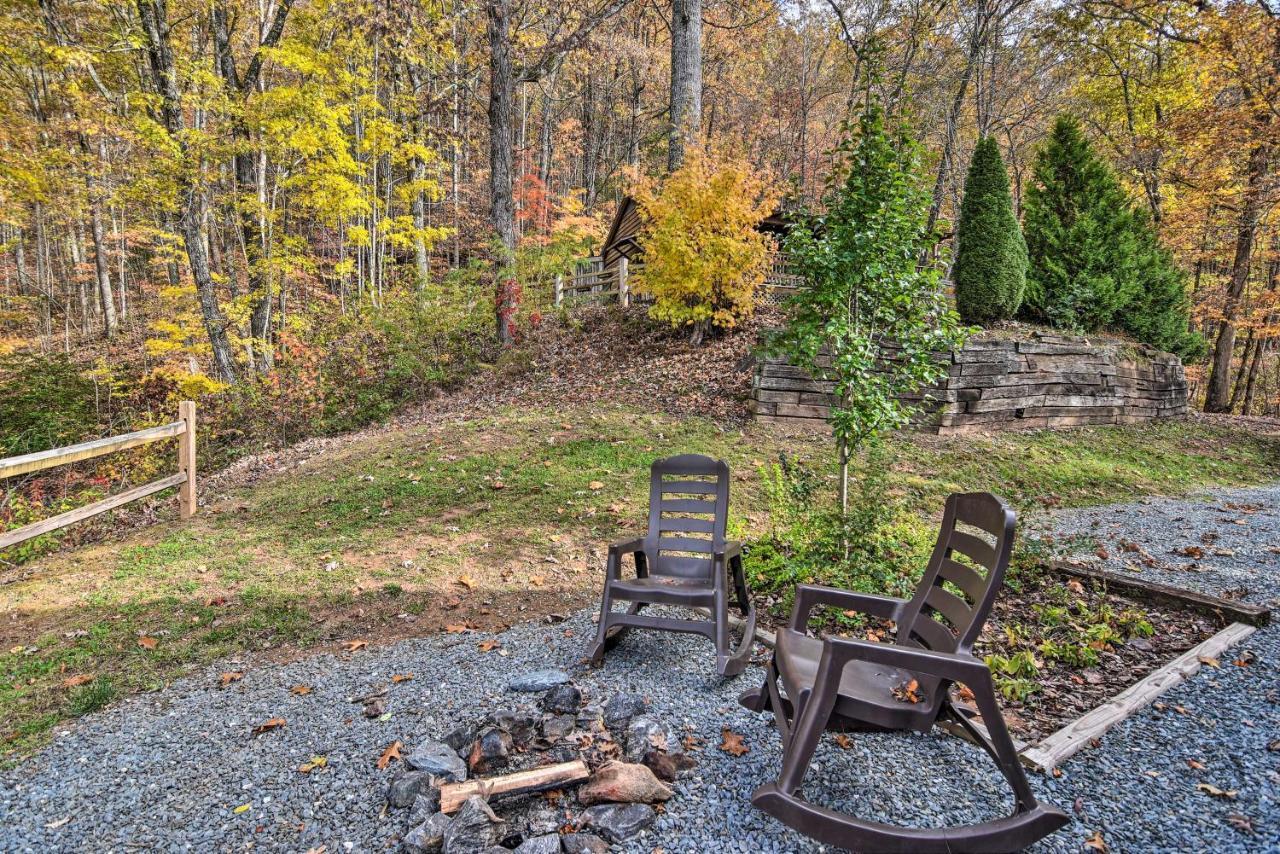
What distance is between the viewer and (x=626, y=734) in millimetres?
2494

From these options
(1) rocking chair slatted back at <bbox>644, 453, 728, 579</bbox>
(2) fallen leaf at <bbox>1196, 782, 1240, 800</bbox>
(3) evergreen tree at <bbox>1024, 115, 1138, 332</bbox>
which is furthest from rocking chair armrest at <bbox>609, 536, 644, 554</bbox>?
(3) evergreen tree at <bbox>1024, 115, 1138, 332</bbox>

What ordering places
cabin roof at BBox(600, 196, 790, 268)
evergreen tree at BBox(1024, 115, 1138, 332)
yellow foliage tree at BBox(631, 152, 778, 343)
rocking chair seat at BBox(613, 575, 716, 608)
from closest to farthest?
rocking chair seat at BBox(613, 575, 716, 608) < yellow foliage tree at BBox(631, 152, 778, 343) < evergreen tree at BBox(1024, 115, 1138, 332) < cabin roof at BBox(600, 196, 790, 268)

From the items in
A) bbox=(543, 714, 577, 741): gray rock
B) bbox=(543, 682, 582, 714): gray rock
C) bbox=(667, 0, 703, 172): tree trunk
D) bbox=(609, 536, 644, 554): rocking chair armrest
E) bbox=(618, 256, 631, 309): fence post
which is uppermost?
bbox=(667, 0, 703, 172): tree trunk

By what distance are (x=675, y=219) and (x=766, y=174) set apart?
1717 millimetres

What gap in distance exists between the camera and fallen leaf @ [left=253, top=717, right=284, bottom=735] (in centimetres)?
271

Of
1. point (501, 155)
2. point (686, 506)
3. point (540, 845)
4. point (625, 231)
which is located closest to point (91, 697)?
point (540, 845)

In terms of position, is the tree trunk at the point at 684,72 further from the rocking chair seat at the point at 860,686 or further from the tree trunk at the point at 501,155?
the rocking chair seat at the point at 860,686

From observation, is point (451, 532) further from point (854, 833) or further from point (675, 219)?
point (675, 219)

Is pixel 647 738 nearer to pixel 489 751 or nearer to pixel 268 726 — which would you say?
pixel 489 751

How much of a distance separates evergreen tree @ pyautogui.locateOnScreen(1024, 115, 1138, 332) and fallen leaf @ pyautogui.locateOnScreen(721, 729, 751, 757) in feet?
32.4

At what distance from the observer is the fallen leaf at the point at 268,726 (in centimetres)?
271

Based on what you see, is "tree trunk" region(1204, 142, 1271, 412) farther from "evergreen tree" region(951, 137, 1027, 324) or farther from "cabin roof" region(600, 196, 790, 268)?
"cabin roof" region(600, 196, 790, 268)

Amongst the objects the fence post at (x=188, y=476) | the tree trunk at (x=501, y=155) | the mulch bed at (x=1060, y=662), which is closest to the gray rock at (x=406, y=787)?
the mulch bed at (x=1060, y=662)

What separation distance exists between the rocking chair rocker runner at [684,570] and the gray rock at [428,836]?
4.10 ft
